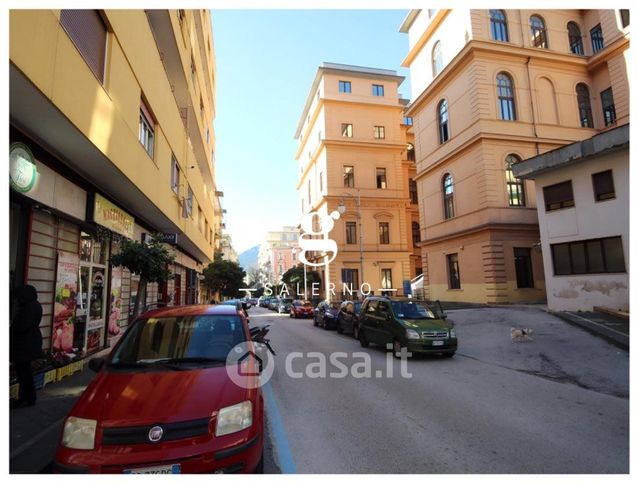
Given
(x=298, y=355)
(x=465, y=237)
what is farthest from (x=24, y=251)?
(x=465, y=237)

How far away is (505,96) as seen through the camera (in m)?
23.7

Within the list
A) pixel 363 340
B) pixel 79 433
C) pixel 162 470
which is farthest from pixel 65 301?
pixel 363 340

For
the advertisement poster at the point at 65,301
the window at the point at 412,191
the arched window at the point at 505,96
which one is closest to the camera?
the advertisement poster at the point at 65,301

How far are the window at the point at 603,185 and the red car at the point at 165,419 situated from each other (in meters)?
14.7

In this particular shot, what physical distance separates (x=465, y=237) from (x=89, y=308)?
67.6ft

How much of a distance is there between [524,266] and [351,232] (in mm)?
20761

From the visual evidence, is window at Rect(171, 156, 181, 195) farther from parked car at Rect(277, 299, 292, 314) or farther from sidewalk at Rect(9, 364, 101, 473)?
parked car at Rect(277, 299, 292, 314)

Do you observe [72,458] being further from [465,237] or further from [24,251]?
[465,237]

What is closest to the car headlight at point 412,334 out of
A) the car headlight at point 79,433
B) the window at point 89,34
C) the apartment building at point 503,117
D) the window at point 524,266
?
the car headlight at point 79,433

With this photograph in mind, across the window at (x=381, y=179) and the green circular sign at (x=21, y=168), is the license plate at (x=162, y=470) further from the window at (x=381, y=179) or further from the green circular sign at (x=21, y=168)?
the window at (x=381, y=179)

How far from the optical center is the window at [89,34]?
6.86 meters

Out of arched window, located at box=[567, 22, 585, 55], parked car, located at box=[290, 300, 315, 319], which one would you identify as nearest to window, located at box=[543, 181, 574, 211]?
arched window, located at box=[567, 22, 585, 55]

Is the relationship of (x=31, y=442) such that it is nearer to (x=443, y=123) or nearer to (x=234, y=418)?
(x=234, y=418)

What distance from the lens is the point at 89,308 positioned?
31.8 feet
